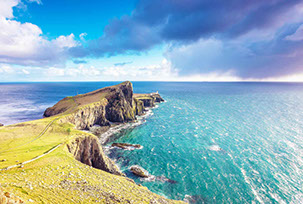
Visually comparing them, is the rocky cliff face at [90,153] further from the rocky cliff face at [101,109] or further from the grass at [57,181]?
the rocky cliff face at [101,109]

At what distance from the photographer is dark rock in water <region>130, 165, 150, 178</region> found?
41750 mm

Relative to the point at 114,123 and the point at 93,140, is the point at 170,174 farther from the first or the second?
the point at 114,123

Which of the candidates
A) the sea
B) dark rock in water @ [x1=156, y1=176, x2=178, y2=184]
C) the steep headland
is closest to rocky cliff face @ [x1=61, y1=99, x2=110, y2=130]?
the steep headland

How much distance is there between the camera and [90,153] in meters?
40.2

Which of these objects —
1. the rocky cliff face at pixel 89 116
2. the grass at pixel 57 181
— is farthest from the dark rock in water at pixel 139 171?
the rocky cliff face at pixel 89 116

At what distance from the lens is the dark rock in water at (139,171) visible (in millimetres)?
41750

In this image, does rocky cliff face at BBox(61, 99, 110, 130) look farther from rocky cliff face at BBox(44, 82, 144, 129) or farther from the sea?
the sea

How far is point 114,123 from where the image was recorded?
88875 mm

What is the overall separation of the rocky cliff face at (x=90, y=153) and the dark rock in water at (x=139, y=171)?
14.8 ft

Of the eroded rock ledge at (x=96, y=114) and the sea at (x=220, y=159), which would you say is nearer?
the sea at (x=220, y=159)

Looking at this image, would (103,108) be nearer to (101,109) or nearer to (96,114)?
(101,109)

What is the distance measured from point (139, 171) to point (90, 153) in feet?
50.7

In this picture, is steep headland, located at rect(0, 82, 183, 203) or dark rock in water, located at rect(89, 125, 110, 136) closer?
steep headland, located at rect(0, 82, 183, 203)

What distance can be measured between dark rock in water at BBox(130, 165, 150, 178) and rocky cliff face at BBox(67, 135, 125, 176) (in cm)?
451
